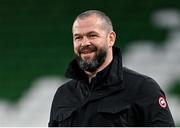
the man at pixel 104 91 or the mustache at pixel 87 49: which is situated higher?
the mustache at pixel 87 49

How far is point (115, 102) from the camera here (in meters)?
1.92

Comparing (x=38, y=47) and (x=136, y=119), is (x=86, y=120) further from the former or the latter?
(x=38, y=47)

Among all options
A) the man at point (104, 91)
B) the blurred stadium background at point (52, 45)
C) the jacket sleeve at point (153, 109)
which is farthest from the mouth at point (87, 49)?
the blurred stadium background at point (52, 45)

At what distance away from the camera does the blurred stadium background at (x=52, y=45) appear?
4723mm

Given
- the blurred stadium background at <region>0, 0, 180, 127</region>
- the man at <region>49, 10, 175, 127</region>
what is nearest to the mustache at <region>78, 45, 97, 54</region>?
the man at <region>49, 10, 175, 127</region>

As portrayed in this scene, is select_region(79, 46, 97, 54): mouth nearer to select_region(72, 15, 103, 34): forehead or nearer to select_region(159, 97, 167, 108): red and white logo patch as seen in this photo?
select_region(72, 15, 103, 34): forehead

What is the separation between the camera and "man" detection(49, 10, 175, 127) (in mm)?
1893

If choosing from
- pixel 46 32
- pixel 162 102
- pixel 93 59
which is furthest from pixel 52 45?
pixel 162 102

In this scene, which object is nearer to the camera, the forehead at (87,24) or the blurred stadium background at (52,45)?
the forehead at (87,24)

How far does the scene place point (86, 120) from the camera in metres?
1.94

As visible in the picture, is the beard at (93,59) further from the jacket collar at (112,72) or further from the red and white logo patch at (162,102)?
the red and white logo patch at (162,102)

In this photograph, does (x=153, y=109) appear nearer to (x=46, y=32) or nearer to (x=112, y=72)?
(x=112, y=72)

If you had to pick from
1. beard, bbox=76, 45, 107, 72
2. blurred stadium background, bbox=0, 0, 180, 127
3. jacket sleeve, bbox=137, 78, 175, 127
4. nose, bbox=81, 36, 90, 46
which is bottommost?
blurred stadium background, bbox=0, 0, 180, 127

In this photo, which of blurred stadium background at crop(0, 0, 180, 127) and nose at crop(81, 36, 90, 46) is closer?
nose at crop(81, 36, 90, 46)
